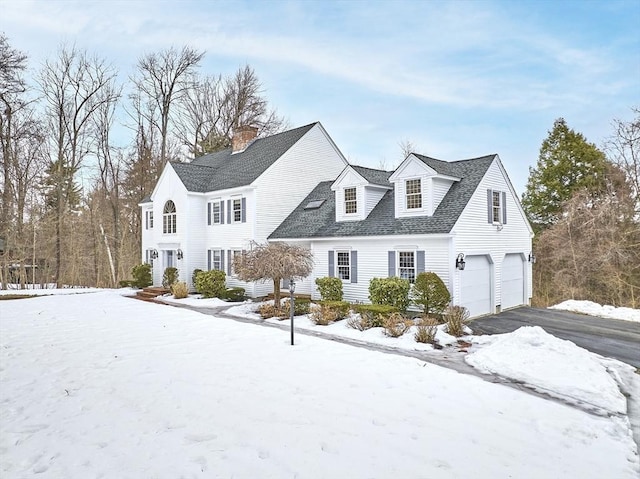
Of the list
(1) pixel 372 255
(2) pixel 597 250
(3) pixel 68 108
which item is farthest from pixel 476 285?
(3) pixel 68 108

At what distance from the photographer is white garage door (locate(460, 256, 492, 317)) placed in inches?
586

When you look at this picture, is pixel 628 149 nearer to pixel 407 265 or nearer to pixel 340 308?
pixel 407 265

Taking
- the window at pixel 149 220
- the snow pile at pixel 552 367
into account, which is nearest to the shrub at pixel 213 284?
the window at pixel 149 220

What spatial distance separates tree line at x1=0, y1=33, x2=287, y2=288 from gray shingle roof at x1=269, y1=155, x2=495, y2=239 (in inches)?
618

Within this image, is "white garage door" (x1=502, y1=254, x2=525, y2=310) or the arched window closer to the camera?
"white garage door" (x1=502, y1=254, x2=525, y2=310)

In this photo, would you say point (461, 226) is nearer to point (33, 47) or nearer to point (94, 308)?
point (94, 308)

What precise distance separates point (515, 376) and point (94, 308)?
636 inches

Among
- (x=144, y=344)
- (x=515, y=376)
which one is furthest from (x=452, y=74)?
(x=144, y=344)

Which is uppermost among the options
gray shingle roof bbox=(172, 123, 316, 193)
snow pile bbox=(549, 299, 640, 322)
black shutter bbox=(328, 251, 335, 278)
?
gray shingle roof bbox=(172, 123, 316, 193)

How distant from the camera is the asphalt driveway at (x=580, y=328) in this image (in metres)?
10.7

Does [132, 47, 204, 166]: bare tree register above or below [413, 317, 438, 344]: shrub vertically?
above

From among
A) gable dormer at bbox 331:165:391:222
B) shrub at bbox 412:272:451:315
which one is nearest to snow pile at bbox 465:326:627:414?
shrub at bbox 412:272:451:315

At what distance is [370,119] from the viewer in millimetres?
28469

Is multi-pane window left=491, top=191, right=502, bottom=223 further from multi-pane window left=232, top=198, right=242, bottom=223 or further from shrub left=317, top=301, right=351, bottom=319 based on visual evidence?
multi-pane window left=232, top=198, right=242, bottom=223
